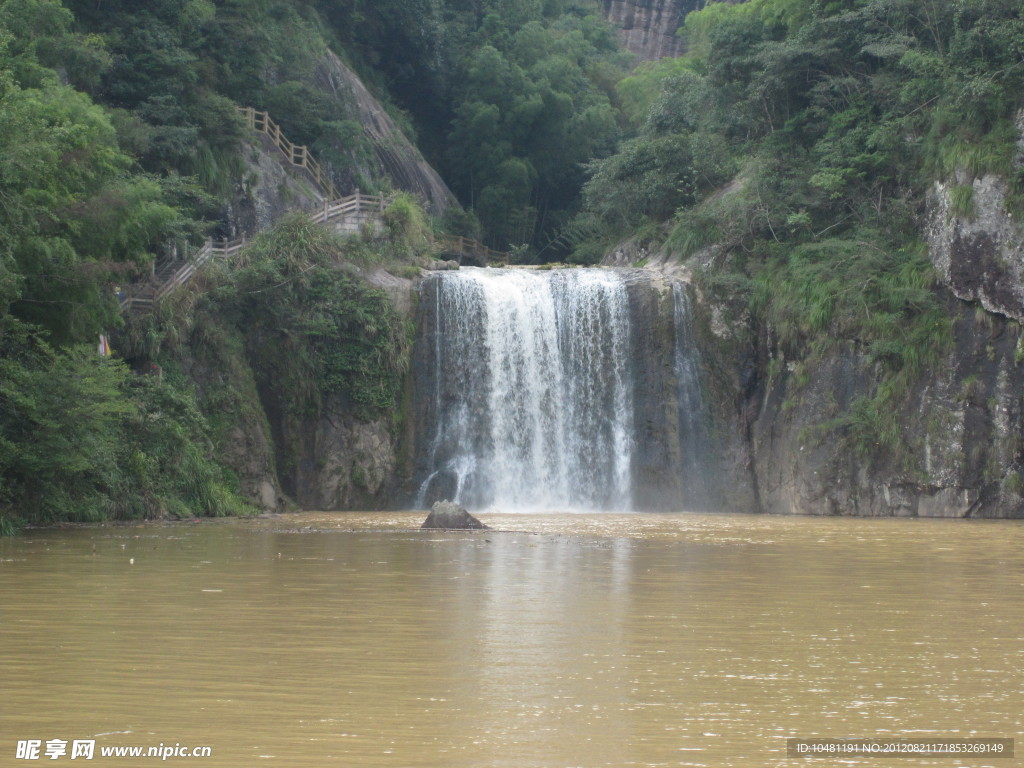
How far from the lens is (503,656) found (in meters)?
7.49

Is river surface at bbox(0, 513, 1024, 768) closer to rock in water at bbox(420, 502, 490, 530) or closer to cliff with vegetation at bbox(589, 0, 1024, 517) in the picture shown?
rock in water at bbox(420, 502, 490, 530)

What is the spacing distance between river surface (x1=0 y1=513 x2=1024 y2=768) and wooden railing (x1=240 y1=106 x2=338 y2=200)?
28126 millimetres

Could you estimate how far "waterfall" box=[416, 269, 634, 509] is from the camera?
107ft

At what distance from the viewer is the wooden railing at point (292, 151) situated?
133 ft

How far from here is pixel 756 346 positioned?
111 feet

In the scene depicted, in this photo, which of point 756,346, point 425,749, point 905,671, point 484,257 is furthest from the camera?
point 484,257

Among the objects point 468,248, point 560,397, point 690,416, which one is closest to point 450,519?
point 560,397

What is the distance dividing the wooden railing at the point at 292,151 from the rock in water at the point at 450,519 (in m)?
22.5

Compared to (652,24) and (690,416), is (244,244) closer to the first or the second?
(690,416)

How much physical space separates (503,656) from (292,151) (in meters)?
35.3

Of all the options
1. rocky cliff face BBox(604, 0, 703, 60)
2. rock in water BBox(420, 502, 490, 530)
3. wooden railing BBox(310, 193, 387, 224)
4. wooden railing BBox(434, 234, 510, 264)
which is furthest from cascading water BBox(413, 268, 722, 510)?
rocky cliff face BBox(604, 0, 703, 60)

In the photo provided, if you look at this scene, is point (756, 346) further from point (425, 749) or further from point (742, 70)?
point (425, 749)

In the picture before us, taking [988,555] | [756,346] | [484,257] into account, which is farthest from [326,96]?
[988,555]

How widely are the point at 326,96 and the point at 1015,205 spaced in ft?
81.1
